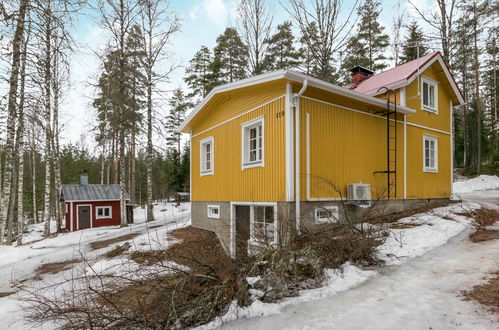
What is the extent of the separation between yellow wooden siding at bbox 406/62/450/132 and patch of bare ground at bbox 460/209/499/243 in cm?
349

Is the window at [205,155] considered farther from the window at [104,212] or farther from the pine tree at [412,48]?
the pine tree at [412,48]

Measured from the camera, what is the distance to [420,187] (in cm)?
992

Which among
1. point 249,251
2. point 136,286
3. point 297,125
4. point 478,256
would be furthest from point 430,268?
point 136,286

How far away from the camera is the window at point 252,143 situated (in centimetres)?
784

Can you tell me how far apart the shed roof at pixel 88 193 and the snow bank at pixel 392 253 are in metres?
17.8

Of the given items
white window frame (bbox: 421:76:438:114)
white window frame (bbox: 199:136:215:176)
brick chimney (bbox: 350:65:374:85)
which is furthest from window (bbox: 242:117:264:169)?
brick chimney (bbox: 350:65:374:85)

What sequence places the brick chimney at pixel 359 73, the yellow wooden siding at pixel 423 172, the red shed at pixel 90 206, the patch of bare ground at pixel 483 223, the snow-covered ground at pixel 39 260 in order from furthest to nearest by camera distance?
1. the red shed at pixel 90 206
2. the brick chimney at pixel 359 73
3. the yellow wooden siding at pixel 423 172
4. the patch of bare ground at pixel 483 223
5. the snow-covered ground at pixel 39 260

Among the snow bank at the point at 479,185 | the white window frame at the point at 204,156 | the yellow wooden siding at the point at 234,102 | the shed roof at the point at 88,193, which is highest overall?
the yellow wooden siding at the point at 234,102

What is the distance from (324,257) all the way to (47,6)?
712 cm

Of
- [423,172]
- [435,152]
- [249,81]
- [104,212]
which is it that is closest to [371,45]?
[435,152]

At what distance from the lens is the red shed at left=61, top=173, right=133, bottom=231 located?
18109mm

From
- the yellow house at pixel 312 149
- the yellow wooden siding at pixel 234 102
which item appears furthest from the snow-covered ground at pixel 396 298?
the yellow wooden siding at pixel 234 102

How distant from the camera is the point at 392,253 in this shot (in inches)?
203

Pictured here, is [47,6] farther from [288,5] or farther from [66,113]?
[66,113]
